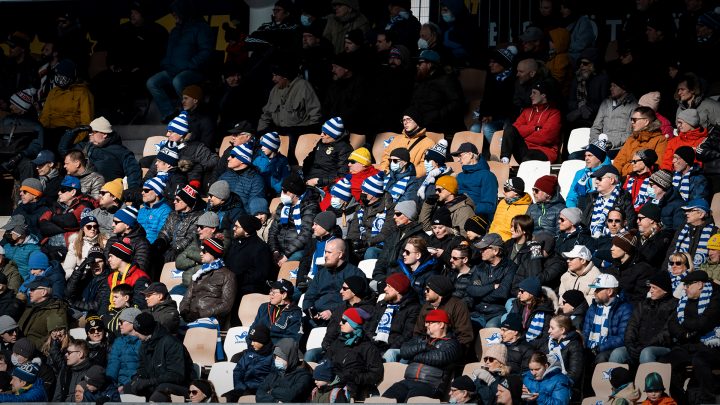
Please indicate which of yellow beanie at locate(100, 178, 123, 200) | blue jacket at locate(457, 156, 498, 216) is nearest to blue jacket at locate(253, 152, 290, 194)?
yellow beanie at locate(100, 178, 123, 200)

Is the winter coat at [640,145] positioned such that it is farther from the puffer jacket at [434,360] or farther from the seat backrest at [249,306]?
the seat backrest at [249,306]

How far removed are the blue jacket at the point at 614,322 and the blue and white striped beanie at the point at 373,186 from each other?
307 centimetres

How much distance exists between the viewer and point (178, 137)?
778 inches

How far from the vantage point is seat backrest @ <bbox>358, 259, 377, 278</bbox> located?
56.5ft

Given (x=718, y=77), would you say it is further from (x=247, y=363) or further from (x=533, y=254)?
(x=247, y=363)

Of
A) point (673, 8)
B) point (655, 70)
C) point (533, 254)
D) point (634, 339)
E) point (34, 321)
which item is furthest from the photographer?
point (673, 8)

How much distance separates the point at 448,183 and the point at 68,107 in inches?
217

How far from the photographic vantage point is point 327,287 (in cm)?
1675

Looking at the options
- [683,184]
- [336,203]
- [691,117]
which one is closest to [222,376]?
[336,203]

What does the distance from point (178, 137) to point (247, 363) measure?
452 centimetres

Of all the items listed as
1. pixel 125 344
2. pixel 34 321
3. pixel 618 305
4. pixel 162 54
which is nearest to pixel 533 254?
pixel 618 305

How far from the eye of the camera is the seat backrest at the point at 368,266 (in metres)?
17.2

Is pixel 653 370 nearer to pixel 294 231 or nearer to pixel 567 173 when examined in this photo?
pixel 567 173

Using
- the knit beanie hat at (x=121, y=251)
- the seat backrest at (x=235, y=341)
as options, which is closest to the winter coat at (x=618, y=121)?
the seat backrest at (x=235, y=341)
